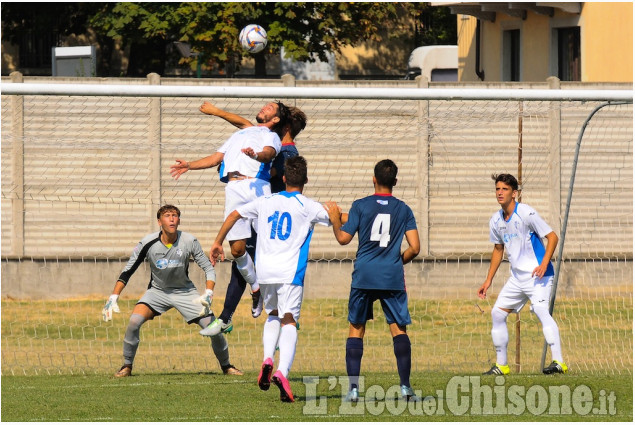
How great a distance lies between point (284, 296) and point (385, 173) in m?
1.16

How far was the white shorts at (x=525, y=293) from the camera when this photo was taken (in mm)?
10281

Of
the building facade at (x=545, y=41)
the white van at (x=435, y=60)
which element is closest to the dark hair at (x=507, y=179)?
the building facade at (x=545, y=41)

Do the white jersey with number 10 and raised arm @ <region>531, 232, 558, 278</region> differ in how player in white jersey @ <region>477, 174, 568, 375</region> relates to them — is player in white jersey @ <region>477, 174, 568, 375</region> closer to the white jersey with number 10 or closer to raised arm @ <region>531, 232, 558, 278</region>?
raised arm @ <region>531, 232, 558, 278</region>

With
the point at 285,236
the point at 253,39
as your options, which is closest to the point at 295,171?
the point at 285,236

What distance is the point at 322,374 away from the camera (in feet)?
35.4

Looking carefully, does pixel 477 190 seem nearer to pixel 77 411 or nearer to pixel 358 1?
pixel 77 411

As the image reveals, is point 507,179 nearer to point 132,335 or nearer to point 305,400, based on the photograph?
point 305,400

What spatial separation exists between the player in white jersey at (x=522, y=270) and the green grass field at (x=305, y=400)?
386 millimetres

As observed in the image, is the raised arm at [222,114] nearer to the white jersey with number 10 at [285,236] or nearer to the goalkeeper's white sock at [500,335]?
the white jersey with number 10 at [285,236]

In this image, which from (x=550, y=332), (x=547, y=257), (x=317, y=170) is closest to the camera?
(x=547, y=257)

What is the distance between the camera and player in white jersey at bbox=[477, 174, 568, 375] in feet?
33.6

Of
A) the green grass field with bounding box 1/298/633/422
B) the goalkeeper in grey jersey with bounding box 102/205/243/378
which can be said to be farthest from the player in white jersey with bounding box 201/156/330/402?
the goalkeeper in grey jersey with bounding box 102/205/243/378

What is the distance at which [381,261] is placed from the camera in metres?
8.46

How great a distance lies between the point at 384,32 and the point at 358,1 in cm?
1263
